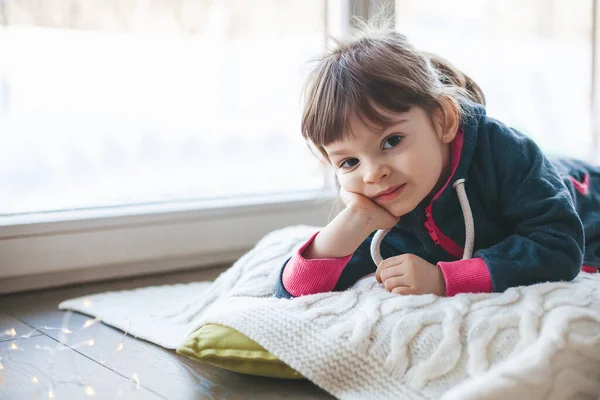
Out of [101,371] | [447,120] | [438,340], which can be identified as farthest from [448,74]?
[101,371]

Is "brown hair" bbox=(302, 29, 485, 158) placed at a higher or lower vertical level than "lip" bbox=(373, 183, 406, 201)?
higher

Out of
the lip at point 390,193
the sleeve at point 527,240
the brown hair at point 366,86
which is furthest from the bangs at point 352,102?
the sleeve at point 527,240

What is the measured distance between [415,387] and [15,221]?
1.05 m

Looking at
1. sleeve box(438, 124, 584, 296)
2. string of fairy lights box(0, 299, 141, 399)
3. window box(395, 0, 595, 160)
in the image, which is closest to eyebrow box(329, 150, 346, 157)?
sleeve box(438, 124, 584, 296)

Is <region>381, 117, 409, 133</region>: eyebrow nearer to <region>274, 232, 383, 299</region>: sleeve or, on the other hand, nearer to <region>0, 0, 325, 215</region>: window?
<region>274, 232, 383, 299</region>: sleeve

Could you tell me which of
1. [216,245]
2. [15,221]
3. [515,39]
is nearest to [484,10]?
[515,39]

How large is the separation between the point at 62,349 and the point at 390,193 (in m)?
0.62

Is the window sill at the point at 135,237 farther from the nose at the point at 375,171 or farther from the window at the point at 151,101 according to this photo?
the nose at the point at 375,171

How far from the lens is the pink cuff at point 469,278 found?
1.13 m

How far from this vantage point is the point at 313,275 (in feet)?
4.05

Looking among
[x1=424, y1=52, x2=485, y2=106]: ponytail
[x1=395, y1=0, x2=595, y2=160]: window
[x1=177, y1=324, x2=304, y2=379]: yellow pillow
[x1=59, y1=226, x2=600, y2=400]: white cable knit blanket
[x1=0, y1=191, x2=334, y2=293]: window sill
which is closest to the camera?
[x1=59, y1=226, x2=600, y2=400]: white cable knit blanket

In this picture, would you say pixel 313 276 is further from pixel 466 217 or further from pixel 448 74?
pixel 448 74

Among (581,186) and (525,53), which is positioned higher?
(525,53)

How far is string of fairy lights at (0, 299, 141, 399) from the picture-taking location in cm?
109
